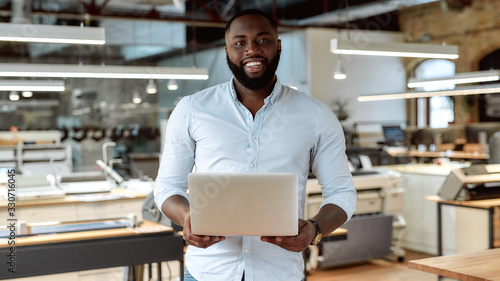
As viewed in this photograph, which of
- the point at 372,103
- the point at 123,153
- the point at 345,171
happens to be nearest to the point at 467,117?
the point at 372,103

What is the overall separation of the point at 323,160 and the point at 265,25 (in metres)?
0.43

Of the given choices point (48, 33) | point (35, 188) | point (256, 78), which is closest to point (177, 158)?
point (256, 78)

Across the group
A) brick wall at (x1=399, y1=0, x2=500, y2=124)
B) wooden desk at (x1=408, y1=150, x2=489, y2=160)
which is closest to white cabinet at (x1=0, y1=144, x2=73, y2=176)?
wooden desk at (x1=408, y1=150, x2=489, y2=160)

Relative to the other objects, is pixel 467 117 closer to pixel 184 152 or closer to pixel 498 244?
pixel 498 244

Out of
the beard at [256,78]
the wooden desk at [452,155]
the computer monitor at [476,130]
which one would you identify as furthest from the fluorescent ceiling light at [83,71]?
Result: the computer monitor at [476,130]

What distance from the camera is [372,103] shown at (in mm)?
14703

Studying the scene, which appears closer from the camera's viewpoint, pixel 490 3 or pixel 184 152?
pixel 184 152

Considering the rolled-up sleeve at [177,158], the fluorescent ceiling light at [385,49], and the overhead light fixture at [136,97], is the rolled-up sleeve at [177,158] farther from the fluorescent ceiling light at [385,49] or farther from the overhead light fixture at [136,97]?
the overhead light fixture at [136,97]

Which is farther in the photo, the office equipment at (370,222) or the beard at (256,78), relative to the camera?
the office equipment at (370,222)

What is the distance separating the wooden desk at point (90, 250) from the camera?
3.17 meters

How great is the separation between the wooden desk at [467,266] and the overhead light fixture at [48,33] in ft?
10.9

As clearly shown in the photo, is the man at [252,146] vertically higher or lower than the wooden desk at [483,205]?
higher

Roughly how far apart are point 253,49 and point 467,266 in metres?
1.58

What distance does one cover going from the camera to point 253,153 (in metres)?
1.65
